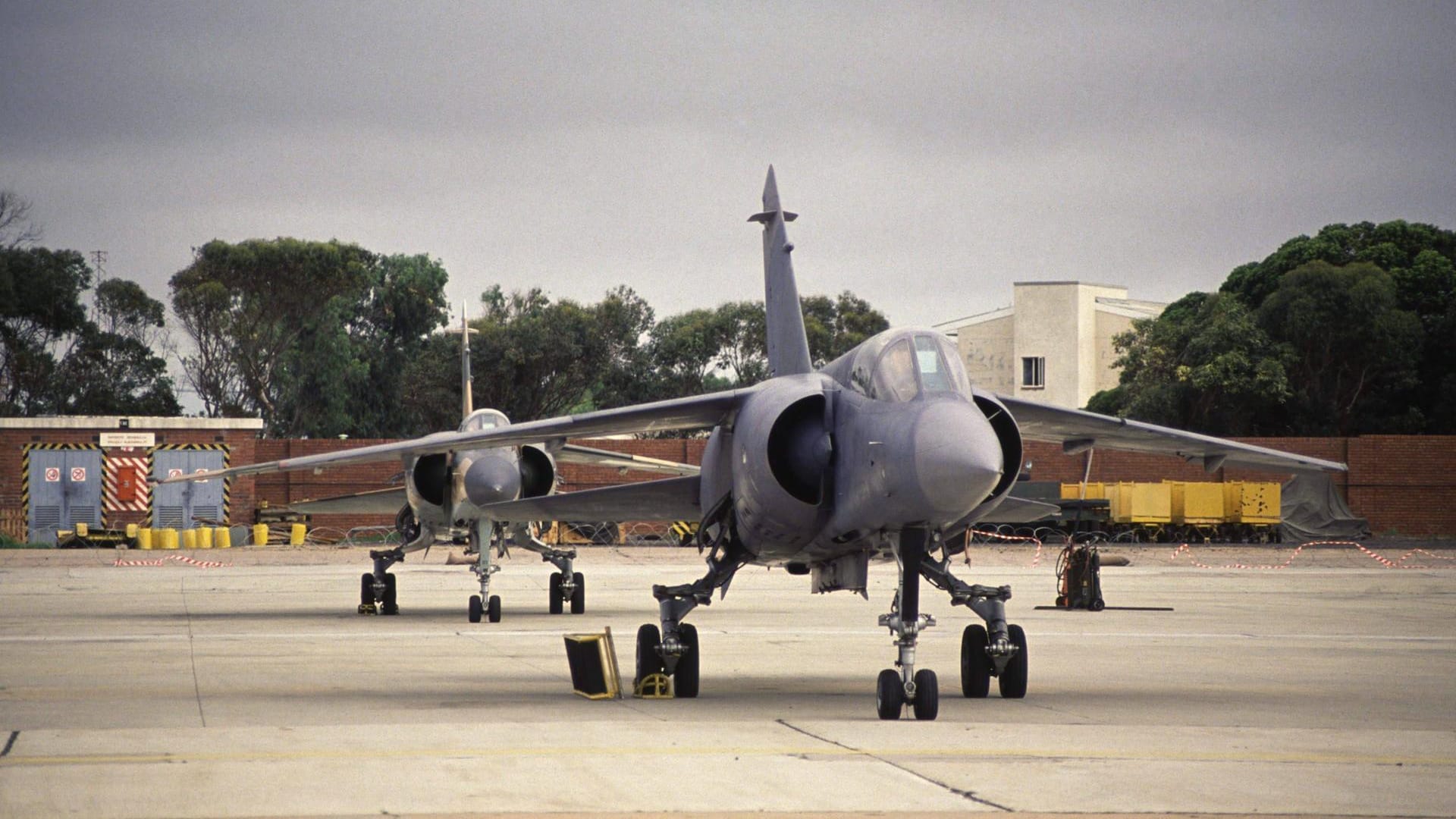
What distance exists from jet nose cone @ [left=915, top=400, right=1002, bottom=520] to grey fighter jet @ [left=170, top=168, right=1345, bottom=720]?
0.5 inches

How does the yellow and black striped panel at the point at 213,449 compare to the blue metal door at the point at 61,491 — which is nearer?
the blue metal door at the point at 61,491

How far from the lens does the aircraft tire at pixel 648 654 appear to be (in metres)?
12.8

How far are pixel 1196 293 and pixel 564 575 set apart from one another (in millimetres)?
55325

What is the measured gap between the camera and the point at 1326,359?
57.5 meters

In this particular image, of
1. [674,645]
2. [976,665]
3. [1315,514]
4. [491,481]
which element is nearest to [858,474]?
[976,665]

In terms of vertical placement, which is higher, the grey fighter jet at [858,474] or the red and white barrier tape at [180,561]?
the grey fighter jet at [858,474]

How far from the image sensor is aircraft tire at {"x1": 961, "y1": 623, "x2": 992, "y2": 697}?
12391mm

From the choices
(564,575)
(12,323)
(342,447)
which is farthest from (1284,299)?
(12,323)

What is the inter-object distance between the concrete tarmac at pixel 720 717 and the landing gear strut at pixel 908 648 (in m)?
0.25

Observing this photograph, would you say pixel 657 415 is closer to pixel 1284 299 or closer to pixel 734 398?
pixel 734 398

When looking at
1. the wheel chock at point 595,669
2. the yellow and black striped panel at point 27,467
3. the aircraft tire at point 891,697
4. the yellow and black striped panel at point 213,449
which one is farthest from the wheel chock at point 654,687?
the yellow and black striped panel at point 27,467

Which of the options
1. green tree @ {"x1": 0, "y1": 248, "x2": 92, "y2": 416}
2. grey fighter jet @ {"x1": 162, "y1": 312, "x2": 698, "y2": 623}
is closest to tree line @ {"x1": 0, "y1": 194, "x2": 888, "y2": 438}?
green tree @ {"x1": 0, "y1": 248, "x2": 92, "y2": 416}

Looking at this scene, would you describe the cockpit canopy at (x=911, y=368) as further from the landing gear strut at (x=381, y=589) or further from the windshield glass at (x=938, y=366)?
the landing gear strut at (x=381, y=589)

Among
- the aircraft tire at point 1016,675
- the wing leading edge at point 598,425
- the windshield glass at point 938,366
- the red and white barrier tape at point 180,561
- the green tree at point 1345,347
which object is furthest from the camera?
the green tree at point 1345,347
